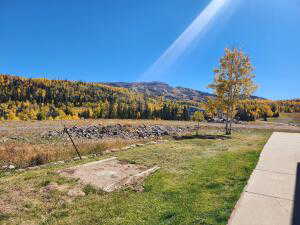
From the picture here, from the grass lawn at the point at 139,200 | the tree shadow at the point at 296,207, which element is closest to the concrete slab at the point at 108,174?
the grass lawn at the point at 139,200

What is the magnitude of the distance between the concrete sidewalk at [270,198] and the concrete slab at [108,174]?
470 cm

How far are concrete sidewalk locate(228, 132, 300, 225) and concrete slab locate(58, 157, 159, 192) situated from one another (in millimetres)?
4702

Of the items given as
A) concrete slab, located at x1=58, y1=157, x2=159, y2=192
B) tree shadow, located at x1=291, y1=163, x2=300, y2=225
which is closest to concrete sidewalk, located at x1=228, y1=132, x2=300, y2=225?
tree shadow, located at x1=291, y1=163, x2=300, y2=225

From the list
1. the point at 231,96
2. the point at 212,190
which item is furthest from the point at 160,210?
the point at 231,96

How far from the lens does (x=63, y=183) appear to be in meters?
11.1

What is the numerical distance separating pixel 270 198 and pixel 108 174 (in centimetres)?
694

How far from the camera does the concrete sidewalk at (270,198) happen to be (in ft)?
24.8

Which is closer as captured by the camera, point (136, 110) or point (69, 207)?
point (69, 207)

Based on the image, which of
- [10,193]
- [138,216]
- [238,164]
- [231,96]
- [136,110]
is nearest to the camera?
[138,216]

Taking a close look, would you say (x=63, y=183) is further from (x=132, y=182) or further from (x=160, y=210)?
(x=160, y=210)

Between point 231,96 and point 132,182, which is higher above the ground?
point 231,96

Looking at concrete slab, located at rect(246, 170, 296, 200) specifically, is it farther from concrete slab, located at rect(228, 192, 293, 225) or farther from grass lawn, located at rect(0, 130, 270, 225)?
concrete slab, located at rect(228, 192, 293, 225)

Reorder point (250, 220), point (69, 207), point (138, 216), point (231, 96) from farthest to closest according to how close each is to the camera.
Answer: point (231, 96) < point (69, 207) < point (138, 216) < point (250, 220)

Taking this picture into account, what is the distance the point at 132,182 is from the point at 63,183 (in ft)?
9.33
